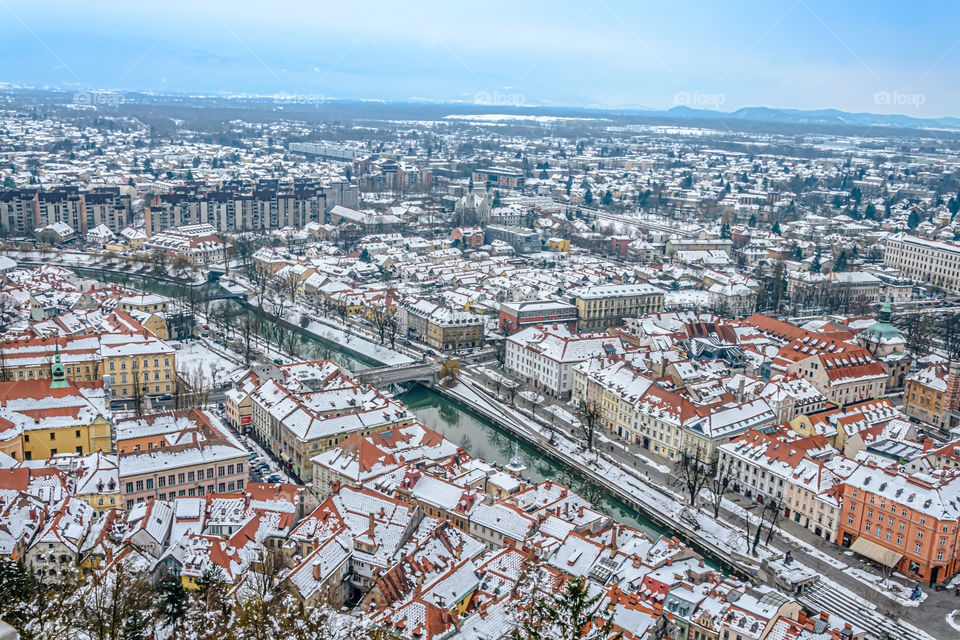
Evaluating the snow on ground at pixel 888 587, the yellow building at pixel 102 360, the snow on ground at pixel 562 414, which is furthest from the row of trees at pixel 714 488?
the yellow building at pixel 102 360

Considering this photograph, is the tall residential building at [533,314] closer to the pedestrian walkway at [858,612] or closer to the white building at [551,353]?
the white building at [551,353]

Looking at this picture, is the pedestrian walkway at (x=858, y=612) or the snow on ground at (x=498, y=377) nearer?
the pedestrian walkway at (x=858, y=612)

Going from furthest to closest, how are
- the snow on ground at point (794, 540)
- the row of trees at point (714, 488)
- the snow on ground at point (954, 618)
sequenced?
the row of trees at point (714, 488)
the snow on ground at point (794, 540)
the snow on ground at point (954, 618)

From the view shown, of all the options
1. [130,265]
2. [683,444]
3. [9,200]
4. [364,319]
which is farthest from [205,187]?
[683,444]

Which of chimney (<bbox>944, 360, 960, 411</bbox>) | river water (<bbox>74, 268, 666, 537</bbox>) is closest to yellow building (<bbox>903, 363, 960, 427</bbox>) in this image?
chimney (<bbox>944, 360, 960, 411</bbox>)

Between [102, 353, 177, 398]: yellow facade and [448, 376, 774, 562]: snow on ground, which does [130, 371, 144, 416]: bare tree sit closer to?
[102, 353, 177, 398]: yellow facade

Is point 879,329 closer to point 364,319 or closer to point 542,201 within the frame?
point 364,319
